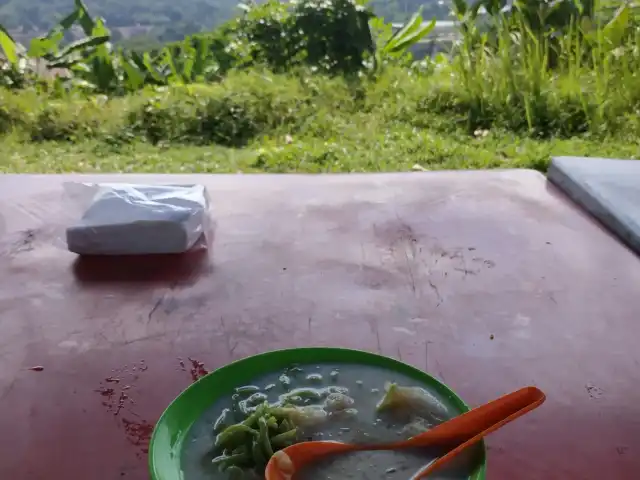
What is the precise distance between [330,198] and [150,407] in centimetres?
73

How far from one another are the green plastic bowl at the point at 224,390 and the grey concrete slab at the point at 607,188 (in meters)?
0.66

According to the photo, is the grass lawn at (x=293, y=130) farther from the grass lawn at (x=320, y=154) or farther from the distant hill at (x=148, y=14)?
the distant hill at (x=148, y=14)

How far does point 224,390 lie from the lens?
0.75m

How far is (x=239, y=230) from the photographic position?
1310 mm

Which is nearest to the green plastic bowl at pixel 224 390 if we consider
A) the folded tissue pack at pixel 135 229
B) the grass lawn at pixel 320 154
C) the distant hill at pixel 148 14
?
the folded tissue pack at pixel 135 229

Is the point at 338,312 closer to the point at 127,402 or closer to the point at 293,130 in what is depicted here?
the point at 127,402

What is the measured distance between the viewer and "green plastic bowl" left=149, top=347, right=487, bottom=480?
643 mm

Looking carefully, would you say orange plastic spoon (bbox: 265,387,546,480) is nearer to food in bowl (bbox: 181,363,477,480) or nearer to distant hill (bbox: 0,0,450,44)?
food in bowl (bbox: 181,363,477,480)

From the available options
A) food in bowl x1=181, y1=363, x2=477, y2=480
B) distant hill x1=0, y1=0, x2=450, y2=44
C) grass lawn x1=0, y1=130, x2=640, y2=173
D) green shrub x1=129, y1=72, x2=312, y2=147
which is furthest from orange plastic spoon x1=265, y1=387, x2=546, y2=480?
distant hill x1=0, y1=0, x2=450, y2=44

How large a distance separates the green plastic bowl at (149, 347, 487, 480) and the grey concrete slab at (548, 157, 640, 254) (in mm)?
661

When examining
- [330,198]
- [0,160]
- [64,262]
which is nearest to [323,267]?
[330,198]

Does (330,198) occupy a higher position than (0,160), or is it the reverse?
(330,198)

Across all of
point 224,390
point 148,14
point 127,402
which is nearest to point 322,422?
point 224,390

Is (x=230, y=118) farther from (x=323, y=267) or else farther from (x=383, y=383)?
(x=383, y=383)
